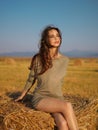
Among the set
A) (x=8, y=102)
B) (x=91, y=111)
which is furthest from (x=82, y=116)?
(x=8, y=102)

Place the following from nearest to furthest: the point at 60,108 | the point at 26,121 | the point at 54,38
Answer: the point at 26,121, the point at 60,108, the point at 54,38

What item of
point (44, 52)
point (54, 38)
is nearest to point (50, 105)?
point (44, 52)

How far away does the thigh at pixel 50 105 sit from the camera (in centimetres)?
511

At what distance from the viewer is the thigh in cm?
511

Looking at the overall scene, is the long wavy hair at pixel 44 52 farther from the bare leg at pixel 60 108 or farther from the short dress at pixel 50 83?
the bare leg at pixel 60 108

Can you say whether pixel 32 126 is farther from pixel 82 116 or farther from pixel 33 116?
pixel 82 116

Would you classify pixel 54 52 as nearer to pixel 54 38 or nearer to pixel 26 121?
pixel 54 38

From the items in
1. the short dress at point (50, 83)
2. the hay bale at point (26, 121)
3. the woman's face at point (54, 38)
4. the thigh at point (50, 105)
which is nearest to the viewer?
the hay bale at point (26, 121)

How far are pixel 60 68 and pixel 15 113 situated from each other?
3.77ft

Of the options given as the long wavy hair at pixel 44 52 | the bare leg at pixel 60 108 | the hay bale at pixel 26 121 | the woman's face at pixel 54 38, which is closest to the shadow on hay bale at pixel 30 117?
the hay bale at pixel 26 121

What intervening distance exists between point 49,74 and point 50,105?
1.95 feet

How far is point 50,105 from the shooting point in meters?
5.19

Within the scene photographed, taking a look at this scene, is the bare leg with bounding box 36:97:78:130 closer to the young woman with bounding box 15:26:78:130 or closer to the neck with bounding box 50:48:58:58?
the young woman with bounding box 15:26:78:130

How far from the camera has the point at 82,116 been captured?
5.36 metres
